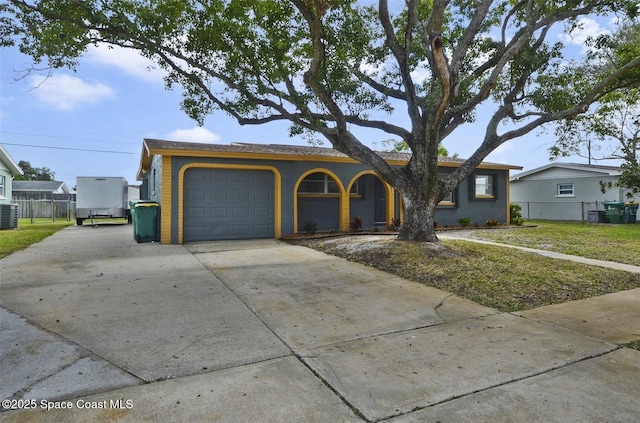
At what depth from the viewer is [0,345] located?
301 cm

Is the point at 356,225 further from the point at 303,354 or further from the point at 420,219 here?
the point at 303,354

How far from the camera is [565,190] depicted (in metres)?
21.7

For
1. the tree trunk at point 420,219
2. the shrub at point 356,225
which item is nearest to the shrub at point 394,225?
the shrub at point 356,225

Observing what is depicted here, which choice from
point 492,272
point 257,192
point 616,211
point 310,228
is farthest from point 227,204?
point 616,211

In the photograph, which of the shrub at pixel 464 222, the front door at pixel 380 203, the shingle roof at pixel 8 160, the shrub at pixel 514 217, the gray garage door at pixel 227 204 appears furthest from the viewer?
the shingle roof at pixel 8 160

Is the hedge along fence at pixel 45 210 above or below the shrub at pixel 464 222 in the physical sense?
above

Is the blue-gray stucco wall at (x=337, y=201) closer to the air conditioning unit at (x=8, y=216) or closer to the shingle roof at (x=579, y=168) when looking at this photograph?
the shingle roof at (x=579, y=168)

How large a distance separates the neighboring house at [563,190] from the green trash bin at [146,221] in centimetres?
1999

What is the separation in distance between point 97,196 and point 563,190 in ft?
85.3

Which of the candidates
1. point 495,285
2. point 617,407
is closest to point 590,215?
point 495,285

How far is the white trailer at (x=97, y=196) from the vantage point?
17.0 meters

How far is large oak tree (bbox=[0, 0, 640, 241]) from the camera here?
285 inches

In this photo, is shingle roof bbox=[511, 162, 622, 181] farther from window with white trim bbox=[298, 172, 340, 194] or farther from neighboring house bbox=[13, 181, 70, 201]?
neighboring house bbox=[13, 181, 70, 201]

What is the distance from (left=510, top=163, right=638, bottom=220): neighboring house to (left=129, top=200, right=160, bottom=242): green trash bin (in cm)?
1999
